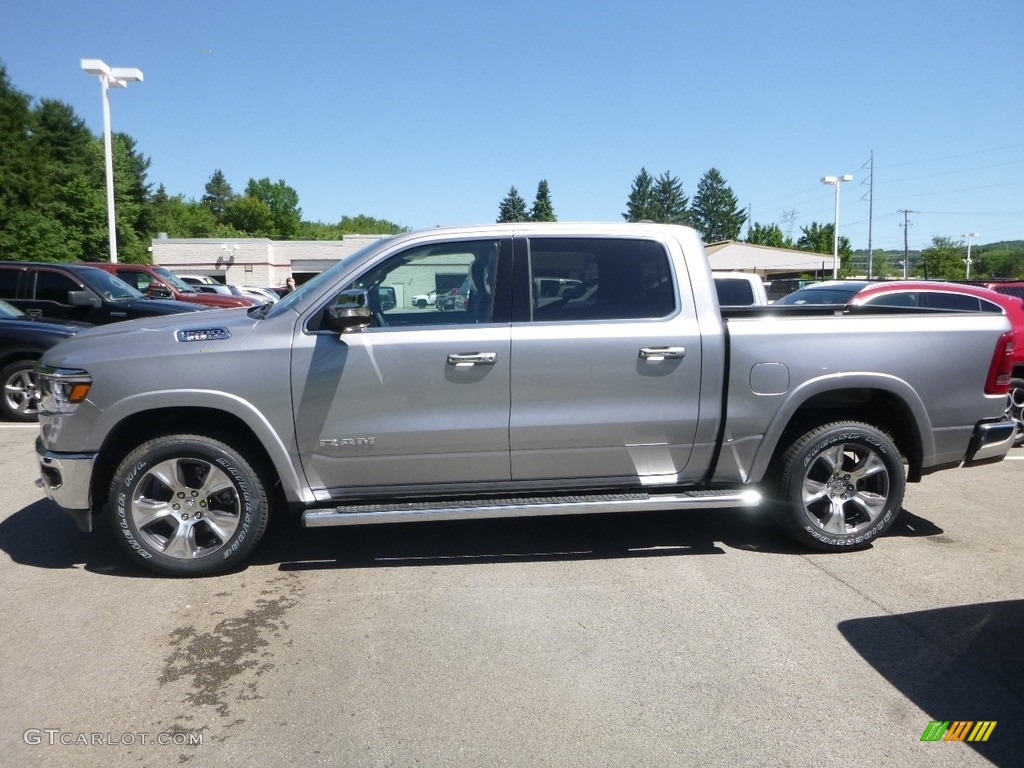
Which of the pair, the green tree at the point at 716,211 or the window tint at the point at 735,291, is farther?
the green tree at the point at 716,211

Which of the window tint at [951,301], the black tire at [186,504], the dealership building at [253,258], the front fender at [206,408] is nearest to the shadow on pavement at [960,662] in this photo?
the front fender at [206,408]

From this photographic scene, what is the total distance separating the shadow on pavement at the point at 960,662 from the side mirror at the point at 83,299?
10328 millimetres

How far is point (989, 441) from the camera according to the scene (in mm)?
5105

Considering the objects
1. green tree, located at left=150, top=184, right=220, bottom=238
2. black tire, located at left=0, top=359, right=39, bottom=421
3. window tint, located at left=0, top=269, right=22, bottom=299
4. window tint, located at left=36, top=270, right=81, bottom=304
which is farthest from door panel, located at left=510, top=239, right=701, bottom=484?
green tree, located at left=150, top=184, right=220, bottom=238

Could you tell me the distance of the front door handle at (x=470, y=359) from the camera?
4570 mm

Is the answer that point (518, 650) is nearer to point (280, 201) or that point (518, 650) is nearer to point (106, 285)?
point (106, 285)

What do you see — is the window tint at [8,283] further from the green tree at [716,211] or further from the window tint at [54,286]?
the green tree at [716,211]

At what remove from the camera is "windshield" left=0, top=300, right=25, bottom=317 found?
9.87m

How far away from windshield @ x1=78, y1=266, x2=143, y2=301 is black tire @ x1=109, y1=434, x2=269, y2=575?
7715 mm

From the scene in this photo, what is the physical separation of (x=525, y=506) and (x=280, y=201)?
471 ft

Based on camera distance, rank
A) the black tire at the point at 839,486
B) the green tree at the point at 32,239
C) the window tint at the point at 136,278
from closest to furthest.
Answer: the black tire at the point at 839,486 < the window tint at the point at 136,278 < the green tree at the point at 32,239

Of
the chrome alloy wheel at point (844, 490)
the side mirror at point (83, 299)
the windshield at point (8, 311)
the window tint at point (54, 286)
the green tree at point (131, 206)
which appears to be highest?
the green tree at point (131, 206)

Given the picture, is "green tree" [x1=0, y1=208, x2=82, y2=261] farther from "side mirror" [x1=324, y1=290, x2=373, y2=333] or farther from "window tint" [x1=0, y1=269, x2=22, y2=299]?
"side mirror" [x1=324, y1=290, x2=373, y2=333]

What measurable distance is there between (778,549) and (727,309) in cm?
A: 169
